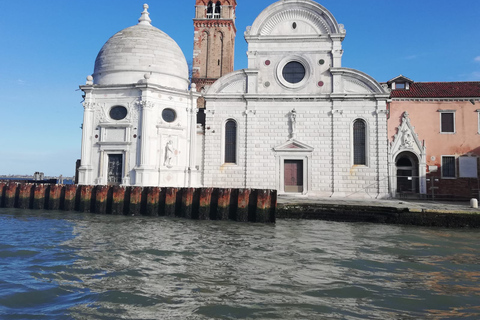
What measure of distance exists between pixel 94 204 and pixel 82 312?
526 inches

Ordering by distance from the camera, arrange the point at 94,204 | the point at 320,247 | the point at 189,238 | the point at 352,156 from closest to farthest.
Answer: the point at 320,247
the point at 189,238
the point at 94,204
the point at 352,156

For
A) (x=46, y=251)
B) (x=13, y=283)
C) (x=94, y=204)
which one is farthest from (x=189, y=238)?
(x=94, y=204)

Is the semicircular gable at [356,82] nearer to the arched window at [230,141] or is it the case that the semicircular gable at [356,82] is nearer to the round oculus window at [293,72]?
the round oculus window at [293,72]

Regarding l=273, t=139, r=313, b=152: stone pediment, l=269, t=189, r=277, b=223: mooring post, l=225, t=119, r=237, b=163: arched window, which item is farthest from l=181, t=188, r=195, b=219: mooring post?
l=273, t=139, r=313, b=152: stone pediment

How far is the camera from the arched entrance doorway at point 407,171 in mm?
23047

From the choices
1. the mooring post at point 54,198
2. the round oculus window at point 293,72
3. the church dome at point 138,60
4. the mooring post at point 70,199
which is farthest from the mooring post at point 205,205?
the round oculus window at point 293,72

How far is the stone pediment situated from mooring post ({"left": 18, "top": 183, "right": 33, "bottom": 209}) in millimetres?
14540

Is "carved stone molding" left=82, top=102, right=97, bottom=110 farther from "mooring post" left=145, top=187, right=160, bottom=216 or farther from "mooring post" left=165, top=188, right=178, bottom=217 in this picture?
"mooring post" left=165, top=188, right=178, bottom=217

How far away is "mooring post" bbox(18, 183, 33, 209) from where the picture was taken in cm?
1922

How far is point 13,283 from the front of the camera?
22.6 feet

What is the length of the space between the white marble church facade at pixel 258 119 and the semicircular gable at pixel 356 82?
0.06 m

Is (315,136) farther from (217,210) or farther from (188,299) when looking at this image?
(188,299)

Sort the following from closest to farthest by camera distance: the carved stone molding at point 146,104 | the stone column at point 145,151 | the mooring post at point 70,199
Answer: the mooring post at point 70,199
the stone column at point 145,151
the carved stone molding at point 146,104

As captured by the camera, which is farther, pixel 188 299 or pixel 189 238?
pixel 189 238
